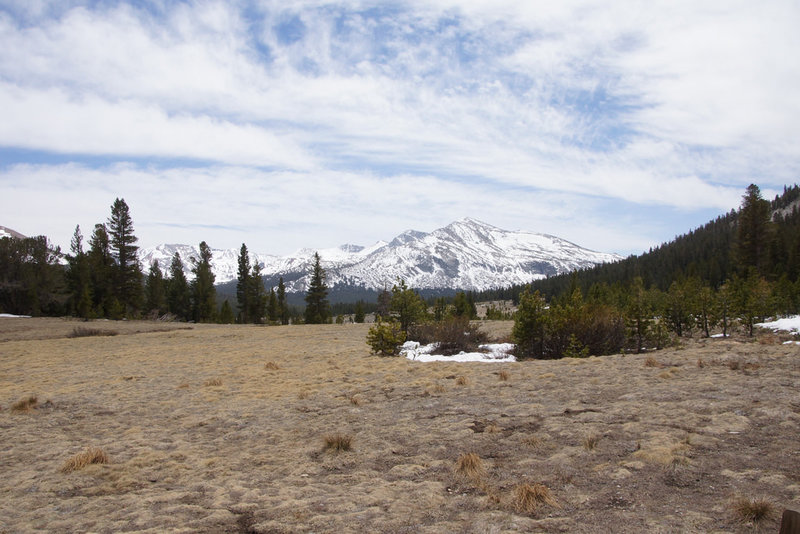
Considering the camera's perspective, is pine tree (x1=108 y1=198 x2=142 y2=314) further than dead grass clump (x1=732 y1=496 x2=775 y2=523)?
Yes

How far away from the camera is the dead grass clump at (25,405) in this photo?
1171cm

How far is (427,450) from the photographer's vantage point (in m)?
7.81

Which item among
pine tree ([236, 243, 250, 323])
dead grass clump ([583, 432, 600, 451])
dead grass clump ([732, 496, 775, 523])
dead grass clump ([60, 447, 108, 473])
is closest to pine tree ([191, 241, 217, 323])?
pine tree ([236, 243, 250, 323])

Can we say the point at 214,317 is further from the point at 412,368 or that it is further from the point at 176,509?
the point at 176,509

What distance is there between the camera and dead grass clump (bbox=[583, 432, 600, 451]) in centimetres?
709

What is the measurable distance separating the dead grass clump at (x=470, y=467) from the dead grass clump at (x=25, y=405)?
38.4 ft

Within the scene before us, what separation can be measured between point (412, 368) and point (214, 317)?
65.6 m

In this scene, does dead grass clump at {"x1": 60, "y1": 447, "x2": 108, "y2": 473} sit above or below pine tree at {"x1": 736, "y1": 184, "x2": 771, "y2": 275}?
below

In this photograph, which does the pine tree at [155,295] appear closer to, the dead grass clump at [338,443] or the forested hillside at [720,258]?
the forested hillside at [720,258]

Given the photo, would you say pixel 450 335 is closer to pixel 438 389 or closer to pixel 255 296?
pixel 438 389

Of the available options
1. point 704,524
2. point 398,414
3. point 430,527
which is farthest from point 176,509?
point 704,524

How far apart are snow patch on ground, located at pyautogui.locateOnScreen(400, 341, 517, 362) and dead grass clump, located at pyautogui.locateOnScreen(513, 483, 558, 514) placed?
14.0 meters

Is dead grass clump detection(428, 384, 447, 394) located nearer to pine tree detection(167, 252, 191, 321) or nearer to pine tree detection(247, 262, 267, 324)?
pine tree detection(247, 262, 267, 324)

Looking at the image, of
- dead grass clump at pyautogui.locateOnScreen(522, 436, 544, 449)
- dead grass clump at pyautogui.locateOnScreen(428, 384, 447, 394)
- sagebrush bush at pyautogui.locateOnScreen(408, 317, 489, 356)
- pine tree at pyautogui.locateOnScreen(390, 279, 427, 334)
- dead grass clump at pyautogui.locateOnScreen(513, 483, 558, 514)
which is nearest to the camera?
dead grass clump at pyautogui.locateOnScreen(513, 483, 558, 514)
